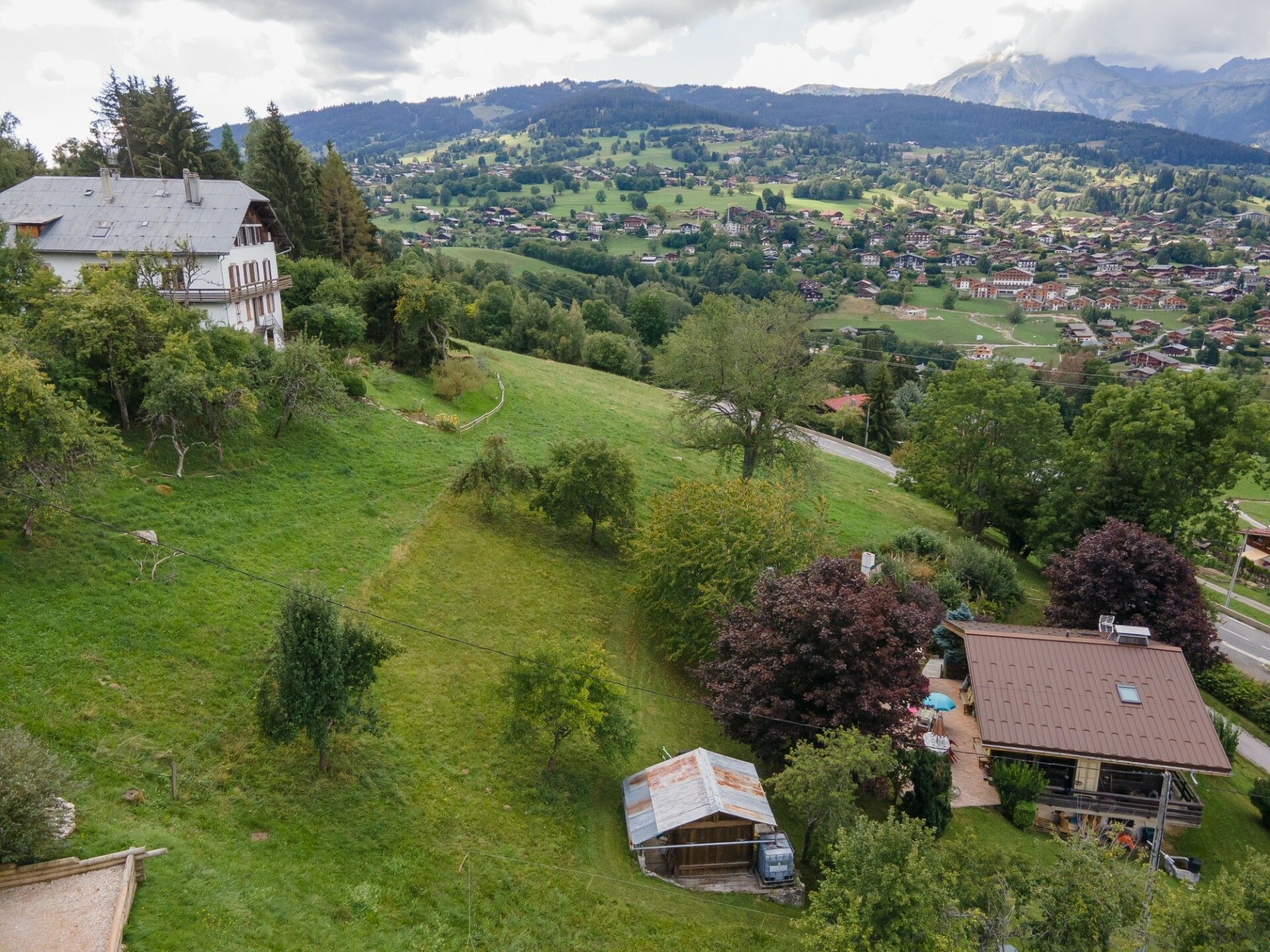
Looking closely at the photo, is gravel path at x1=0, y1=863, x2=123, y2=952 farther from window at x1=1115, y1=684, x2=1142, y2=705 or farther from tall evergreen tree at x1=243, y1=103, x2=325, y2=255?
tall evergreen tree at x1=243, y1=103, x2=325, y2=255

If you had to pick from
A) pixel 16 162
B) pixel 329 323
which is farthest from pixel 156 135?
pixel 329 323

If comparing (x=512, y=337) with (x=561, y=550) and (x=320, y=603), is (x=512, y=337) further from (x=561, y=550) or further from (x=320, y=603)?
(x=320, y=603)

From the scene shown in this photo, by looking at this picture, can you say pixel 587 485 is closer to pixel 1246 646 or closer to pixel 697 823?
pixel 697 823

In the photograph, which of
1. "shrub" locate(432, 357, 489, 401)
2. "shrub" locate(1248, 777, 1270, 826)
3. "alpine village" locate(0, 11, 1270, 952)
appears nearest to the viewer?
"alpine village" locate(0, 11, 1270, 952)

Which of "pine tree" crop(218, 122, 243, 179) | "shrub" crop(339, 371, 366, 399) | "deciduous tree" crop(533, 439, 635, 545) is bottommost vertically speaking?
"deciduous tree" crop(533, 439, 635, 545)

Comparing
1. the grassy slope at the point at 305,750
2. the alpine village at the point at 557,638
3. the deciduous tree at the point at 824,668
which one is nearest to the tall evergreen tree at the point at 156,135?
the alpine village at the point at 557,638

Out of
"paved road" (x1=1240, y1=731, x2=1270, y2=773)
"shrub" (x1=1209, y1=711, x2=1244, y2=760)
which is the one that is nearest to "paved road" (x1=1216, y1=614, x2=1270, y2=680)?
"paved road" (x1=1240, y1=731, x2=1270, y2=773)
